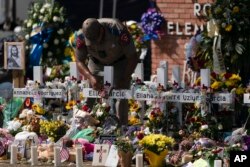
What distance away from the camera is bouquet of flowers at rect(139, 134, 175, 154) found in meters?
10.4

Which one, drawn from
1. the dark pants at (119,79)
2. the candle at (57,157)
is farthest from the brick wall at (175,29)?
the candle at (57,157)

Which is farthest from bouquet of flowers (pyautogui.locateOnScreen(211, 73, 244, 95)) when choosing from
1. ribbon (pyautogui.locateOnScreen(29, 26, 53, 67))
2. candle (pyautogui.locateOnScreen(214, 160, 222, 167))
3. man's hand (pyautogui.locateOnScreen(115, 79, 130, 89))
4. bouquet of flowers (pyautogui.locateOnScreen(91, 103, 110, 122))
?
ribbon (pyautogui.locateOnScreen(29, 26, 53, 67))

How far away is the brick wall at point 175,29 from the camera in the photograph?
15.7 m

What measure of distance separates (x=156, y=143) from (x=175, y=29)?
575 cm

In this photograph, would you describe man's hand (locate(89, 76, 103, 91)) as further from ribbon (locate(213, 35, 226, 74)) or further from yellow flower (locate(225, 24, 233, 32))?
yellow flower (locate(225, 24, 233, 32))

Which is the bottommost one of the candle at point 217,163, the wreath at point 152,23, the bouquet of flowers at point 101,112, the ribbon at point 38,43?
the candle at point 217,163

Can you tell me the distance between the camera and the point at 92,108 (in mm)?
12414

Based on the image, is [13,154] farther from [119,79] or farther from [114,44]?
[114,44]

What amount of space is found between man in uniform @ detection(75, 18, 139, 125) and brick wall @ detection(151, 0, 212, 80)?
3394mm

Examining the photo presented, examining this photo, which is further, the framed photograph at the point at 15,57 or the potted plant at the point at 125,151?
the framed photograph at the point at 15,57

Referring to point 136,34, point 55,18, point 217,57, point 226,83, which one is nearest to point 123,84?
point 226,83

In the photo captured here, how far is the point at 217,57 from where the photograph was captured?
13.5 meters

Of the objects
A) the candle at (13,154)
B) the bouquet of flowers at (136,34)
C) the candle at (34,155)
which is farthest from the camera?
the bouquet of flowers at (136,34)

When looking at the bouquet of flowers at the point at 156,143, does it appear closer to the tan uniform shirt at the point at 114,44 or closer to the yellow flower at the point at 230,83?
the yellow flower at the point at 230,83
